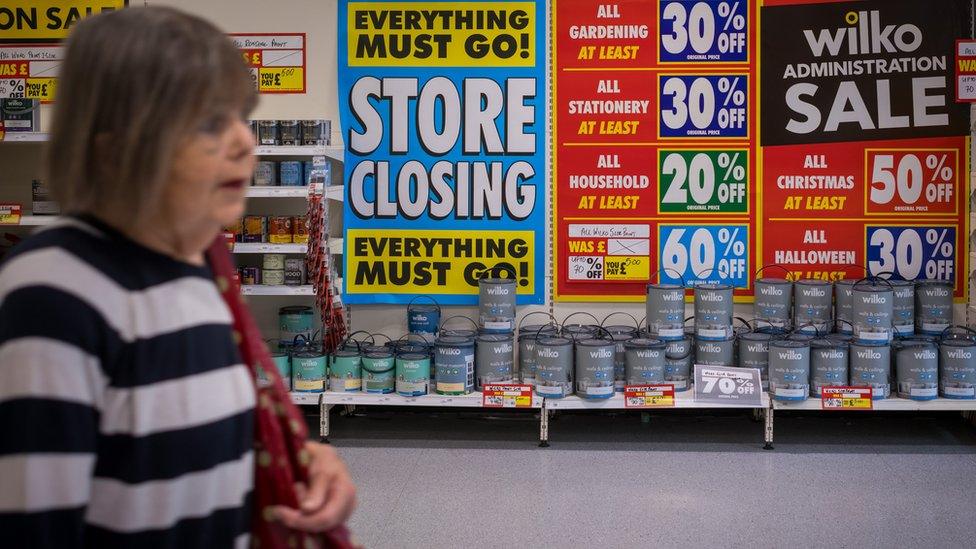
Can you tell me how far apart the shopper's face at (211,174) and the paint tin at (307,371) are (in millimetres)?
4027

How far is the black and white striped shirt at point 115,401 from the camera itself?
3.07ft

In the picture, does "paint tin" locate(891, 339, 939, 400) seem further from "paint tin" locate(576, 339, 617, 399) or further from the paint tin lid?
"paint tin" locate(576, 339, 617, 399)

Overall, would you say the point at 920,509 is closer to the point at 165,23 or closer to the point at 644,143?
the point at 644,143

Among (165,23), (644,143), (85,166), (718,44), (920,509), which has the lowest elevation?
(920,509)

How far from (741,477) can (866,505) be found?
0.59 metres

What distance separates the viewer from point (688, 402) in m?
4.99

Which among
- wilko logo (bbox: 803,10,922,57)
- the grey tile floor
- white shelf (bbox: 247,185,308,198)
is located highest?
wilko logo (bbox: 803,10,922,57)

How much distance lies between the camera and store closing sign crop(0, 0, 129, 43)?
19.0ft

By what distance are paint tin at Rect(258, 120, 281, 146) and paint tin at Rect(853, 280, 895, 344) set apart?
125 inches

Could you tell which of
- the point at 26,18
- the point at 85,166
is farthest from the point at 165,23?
the point at 26,18

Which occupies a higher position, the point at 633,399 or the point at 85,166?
the point at 85,166

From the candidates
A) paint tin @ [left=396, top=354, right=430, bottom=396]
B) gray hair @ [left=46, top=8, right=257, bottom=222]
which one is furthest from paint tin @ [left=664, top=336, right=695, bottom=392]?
gray hair @ [left=46, top=8, right=257, bottom=222]

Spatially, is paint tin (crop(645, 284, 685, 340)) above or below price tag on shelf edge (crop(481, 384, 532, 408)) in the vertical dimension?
above

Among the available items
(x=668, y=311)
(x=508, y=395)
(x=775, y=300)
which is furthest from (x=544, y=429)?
(x=775, y=300)
